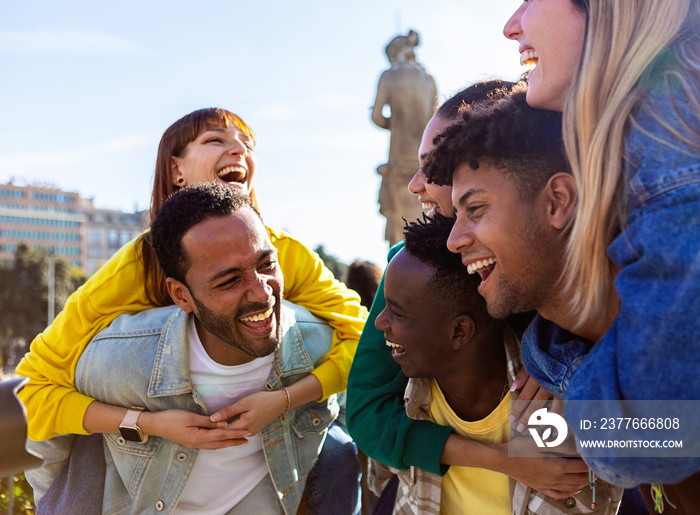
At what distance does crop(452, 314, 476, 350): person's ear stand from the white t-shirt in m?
0.90

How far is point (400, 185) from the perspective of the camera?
905 cm

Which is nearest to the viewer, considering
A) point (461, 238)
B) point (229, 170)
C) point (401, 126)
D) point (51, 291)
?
point (461, 238)

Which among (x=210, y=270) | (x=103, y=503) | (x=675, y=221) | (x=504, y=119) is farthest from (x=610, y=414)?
(x=103, y=503)

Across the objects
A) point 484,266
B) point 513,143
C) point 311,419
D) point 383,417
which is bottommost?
point 311,419

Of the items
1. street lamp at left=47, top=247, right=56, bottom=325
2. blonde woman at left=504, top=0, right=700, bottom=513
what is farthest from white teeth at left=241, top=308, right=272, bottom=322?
street lamp at left=47, top=247, right=56, bottom=325

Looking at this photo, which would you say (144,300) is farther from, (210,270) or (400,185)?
(400,185)

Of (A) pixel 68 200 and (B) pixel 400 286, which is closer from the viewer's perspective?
(B) pixel 400 286

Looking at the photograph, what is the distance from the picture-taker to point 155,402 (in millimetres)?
2521

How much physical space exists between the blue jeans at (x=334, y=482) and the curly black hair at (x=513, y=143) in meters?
1.55

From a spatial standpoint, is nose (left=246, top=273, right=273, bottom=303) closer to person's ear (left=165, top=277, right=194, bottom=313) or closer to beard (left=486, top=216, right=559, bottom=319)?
person's ear (left=165, top=277, right=194, bottom=313)

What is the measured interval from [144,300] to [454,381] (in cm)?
152

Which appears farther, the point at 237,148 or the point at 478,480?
the point at 237,148

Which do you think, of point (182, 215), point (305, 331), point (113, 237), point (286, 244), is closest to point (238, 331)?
point (305, 331)

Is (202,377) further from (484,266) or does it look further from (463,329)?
(484,266)
